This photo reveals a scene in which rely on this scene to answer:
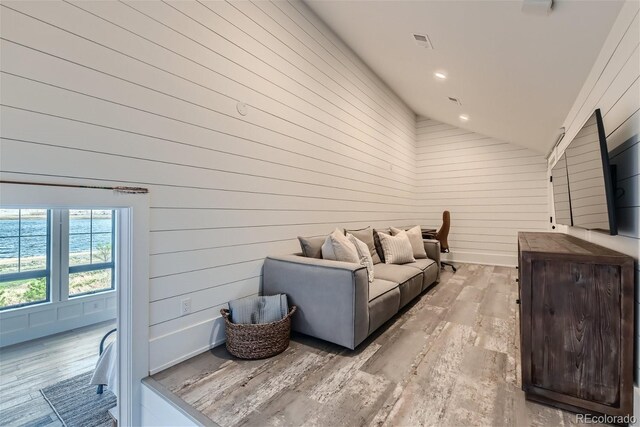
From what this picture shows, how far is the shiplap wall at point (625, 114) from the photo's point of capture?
151cm

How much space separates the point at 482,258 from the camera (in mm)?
6035

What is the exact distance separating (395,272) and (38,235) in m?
4.07

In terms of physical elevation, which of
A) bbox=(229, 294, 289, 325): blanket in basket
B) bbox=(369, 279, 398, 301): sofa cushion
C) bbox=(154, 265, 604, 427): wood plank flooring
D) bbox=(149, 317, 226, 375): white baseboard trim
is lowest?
bbox=(154, 265, 604, 427): wood plank flooring

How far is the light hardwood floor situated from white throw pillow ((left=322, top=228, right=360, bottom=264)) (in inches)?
88.5

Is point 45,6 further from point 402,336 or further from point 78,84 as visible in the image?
point 402,336

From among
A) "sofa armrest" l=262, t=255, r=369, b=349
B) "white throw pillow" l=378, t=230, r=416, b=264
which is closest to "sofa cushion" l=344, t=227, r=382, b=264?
"white throw pillow" l=378, t=230, r=416, b=264

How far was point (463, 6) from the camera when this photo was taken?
2328 millimetres

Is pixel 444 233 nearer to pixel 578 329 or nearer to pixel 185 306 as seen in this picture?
pixel 578 329

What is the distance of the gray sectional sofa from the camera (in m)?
2.22

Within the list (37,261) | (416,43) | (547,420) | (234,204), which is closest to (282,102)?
(234,204)

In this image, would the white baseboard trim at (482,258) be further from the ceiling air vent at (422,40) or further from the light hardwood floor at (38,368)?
the light hardwood floor at (38,368)

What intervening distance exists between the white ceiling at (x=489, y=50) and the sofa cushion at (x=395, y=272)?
2.30 meters

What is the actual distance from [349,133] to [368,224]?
1.41 m

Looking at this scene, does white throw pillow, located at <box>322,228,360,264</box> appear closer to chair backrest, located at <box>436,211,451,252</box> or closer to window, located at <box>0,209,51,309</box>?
chair backrest, located at <box>436,211,451,252</box>
